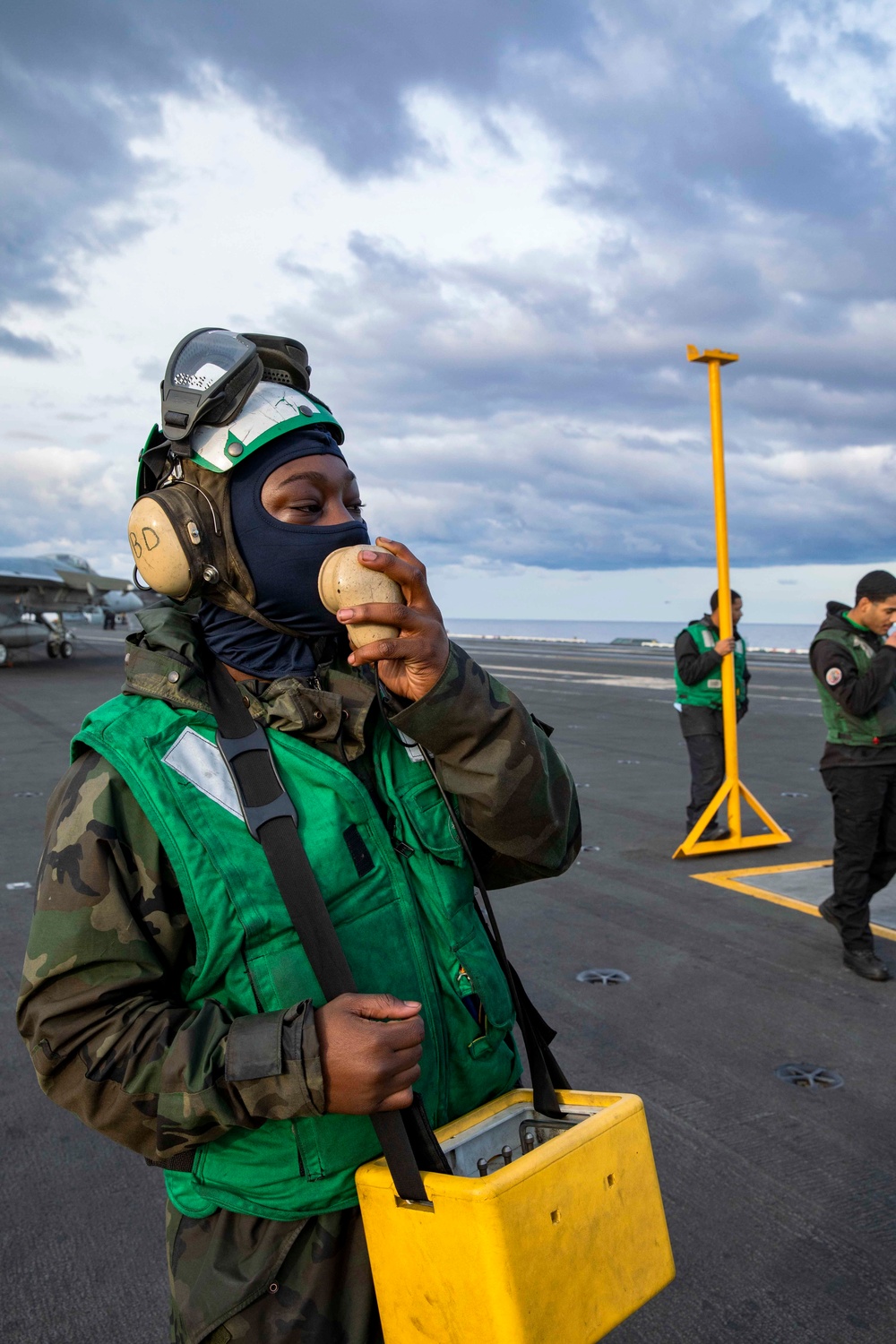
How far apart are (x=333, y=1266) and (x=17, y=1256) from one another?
7.06ft

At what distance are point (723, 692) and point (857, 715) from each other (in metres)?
2.64

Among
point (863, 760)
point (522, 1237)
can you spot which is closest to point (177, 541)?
point (522, 1237)

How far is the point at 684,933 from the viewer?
19.4 ft

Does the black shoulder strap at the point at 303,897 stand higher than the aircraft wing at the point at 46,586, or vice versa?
the aircraft wing at the point at 46,586

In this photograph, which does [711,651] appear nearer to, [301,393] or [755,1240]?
[755,1240]

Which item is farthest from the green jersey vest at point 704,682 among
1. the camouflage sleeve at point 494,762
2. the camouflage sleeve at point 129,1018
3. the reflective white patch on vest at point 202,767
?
the camouflage sleeve at point 129,1018

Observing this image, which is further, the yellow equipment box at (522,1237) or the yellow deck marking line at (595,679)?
the yellow deck marking line at (595,679)

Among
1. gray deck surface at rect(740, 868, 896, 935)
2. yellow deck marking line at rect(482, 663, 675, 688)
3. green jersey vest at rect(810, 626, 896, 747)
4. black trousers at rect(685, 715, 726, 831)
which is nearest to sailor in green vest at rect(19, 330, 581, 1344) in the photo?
green jersey vest at rect(810, 626, 896, 747)

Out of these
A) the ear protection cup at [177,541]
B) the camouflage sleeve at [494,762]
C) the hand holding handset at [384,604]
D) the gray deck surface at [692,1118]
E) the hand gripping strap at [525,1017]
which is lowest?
the gray deck surface at [692,1118]

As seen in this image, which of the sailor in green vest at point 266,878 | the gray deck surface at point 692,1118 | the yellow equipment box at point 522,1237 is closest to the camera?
the yellow equipment box at point 522,1237

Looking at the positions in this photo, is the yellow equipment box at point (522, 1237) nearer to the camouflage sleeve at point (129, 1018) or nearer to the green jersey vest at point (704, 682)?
the camouflage sleeve at point (129, 1018)

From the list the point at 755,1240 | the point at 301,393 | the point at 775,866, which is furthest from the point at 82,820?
the point at 775,866

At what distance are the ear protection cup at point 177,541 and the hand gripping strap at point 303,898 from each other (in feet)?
1.01

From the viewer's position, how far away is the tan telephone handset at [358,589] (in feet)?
4.65
